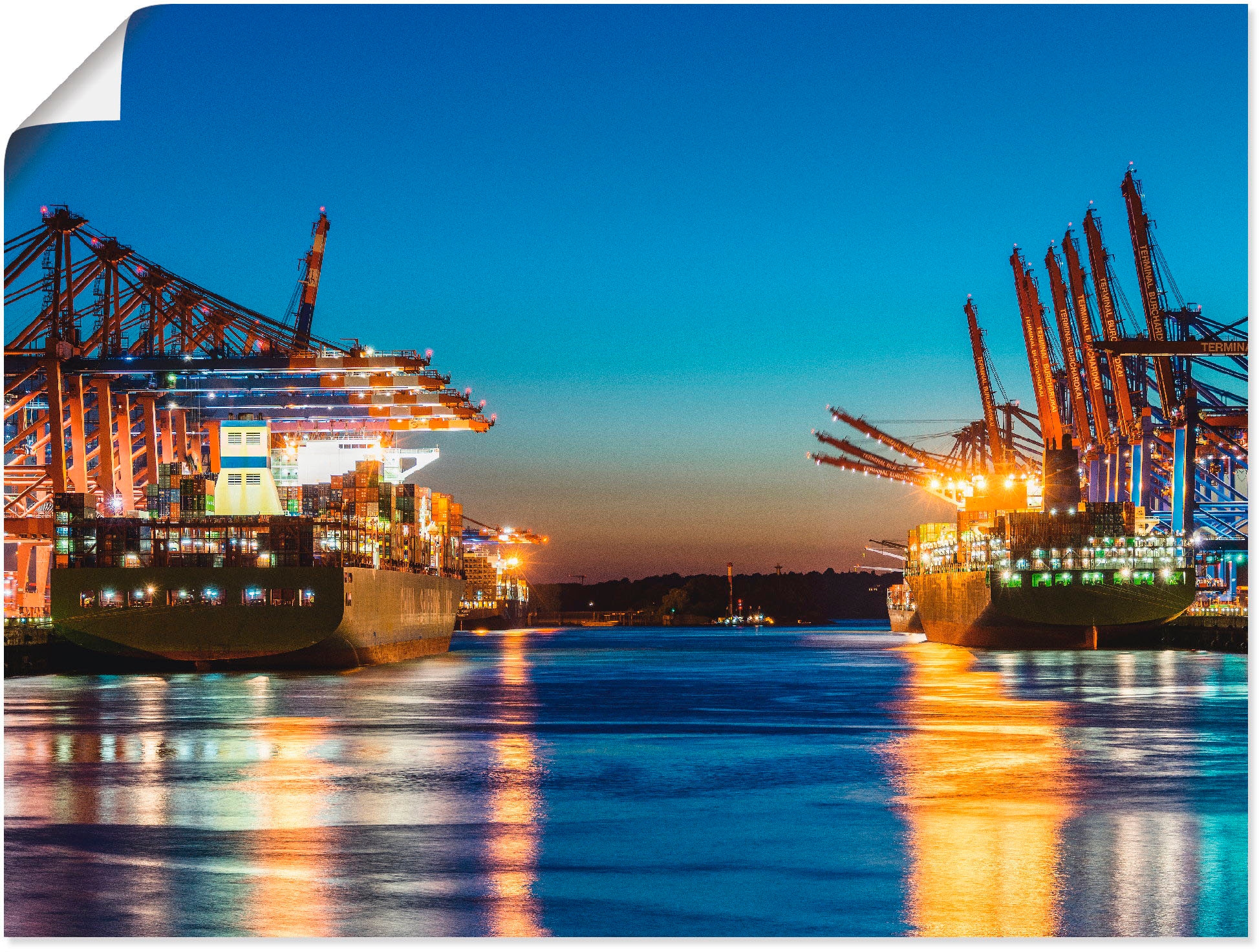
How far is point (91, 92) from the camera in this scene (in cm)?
677

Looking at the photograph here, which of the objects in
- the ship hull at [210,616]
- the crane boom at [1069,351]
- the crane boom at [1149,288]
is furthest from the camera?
the crane boom at [1069,351]

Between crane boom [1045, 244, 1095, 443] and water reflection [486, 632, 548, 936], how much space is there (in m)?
57.1

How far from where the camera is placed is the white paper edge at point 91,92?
675 cm

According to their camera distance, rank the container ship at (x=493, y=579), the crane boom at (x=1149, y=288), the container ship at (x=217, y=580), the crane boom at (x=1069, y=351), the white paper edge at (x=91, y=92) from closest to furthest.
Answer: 1. the white paper edge at (x=91, y=92)
2. the container ship at (x=217, y=580)
3. the crane boom at (x=1149, y=288)
4. the crane boom at (x=1069, y=351)
5. the container ship at (x=493, y=579)

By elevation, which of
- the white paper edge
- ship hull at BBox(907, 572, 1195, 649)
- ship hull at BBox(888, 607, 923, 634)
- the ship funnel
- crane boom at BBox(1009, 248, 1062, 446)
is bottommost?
ship hull at BBox(888, 607, 923, 634)

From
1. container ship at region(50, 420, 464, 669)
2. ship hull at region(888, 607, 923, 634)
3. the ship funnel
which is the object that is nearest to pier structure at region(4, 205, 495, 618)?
container ship at region(50, 420, 464, 669)

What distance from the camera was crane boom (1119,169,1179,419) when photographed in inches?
2458

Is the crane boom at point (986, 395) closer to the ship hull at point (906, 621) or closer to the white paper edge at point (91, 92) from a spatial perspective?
the ship hull at point (906, 621)

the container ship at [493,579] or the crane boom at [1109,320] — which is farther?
the container ship at [493,579]

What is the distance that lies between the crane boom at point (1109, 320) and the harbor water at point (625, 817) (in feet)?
126

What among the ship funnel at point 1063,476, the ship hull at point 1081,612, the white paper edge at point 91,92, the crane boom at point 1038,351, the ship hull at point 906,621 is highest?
the crane boom at point 1038,351

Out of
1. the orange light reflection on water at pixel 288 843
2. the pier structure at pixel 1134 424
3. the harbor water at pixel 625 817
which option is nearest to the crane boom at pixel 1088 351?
the pier structure at pixel 1134 424

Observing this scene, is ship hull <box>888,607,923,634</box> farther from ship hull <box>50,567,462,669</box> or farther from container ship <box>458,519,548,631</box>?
ship hull <box>50,567,462,669</box>

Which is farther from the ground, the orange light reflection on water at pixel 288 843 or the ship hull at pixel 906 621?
the orange light reflection on water at pixel 288 843
